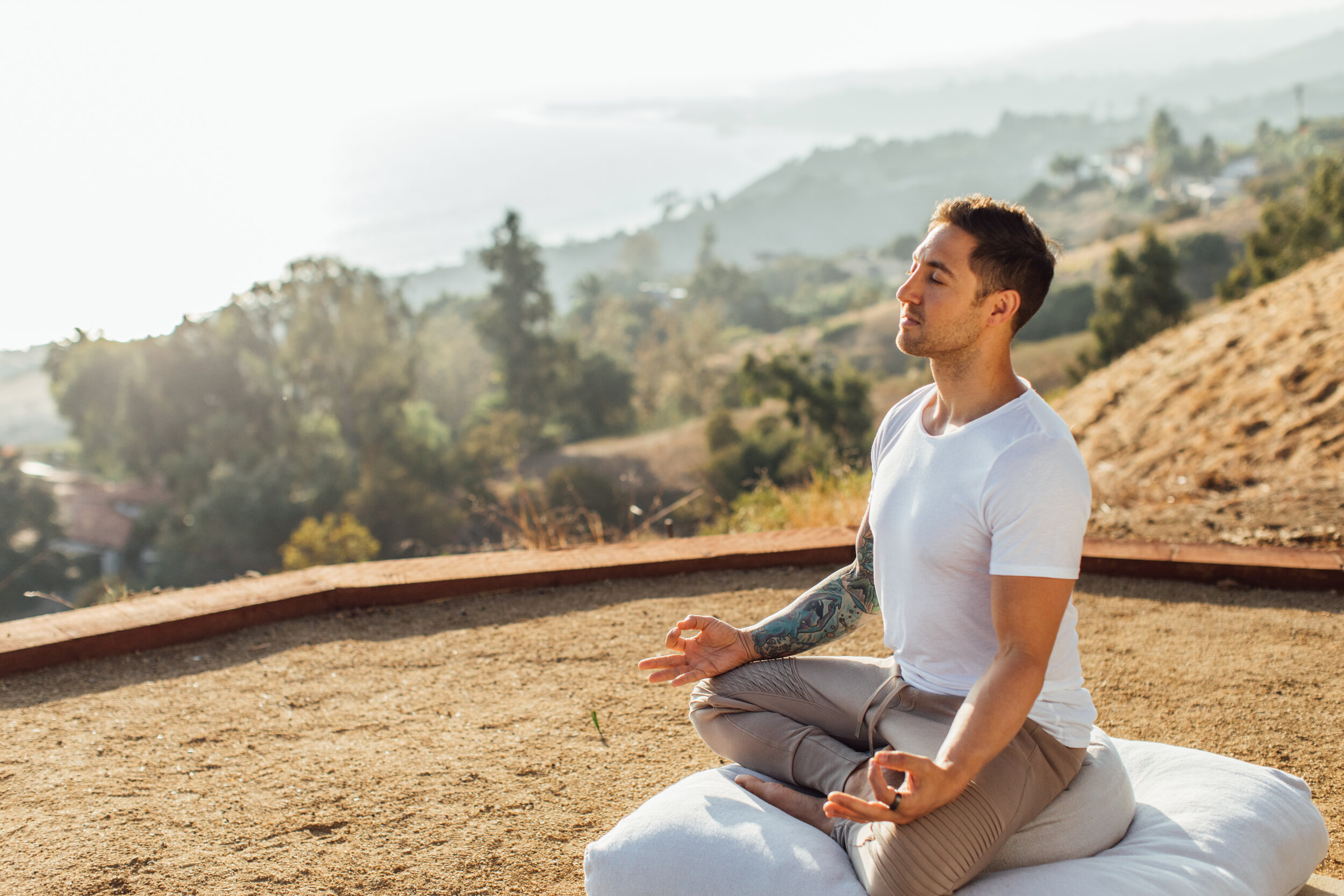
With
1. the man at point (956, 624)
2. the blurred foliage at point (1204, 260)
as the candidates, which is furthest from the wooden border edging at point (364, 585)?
the blurred foliage at point (1204, 260)

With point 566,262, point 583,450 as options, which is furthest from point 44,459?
point 566,262

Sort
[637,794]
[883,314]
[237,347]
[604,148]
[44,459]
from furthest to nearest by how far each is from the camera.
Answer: [604,148], [883,314], [44,459], [237,347], [637,794]

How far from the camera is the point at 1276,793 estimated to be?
5.97 feet

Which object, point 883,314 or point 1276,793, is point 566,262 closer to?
point 883,314

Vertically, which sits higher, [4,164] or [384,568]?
[4,164]

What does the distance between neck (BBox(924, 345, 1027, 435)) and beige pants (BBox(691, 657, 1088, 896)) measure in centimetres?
52

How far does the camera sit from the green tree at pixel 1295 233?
17.5 meters

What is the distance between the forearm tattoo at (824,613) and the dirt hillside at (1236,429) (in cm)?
242

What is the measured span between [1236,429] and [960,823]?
184 inches

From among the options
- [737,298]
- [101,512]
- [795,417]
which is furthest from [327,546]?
[737,298]

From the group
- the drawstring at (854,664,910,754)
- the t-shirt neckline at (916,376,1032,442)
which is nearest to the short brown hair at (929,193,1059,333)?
the t-shirt neckline at (916,376,1032,442)

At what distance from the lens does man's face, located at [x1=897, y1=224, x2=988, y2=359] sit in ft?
5.10

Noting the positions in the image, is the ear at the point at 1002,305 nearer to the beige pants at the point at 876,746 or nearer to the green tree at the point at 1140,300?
the beige pants at the point at 876,746

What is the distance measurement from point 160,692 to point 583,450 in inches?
1266
